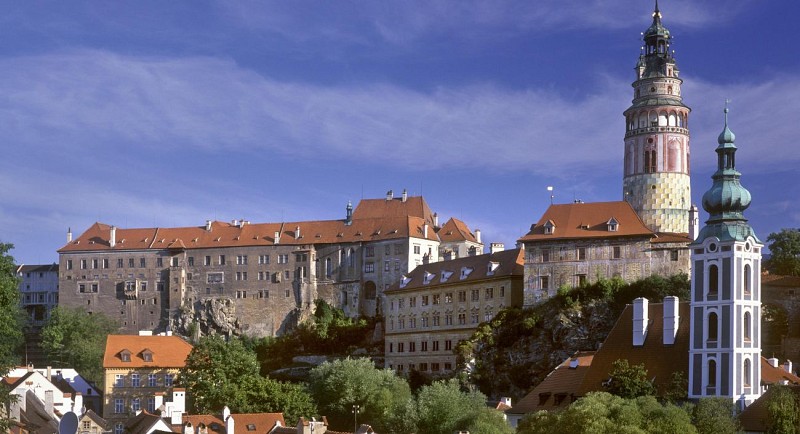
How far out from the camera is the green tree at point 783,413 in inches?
2041

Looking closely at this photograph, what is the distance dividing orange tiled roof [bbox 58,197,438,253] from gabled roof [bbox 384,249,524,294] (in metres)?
11.1

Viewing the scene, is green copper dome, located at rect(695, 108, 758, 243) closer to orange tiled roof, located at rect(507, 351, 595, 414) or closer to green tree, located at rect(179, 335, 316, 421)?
orange tiled roof, located at rect(507, 351, 595, 414)

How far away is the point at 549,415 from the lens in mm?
52688

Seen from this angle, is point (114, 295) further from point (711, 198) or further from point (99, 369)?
point (711, 198)

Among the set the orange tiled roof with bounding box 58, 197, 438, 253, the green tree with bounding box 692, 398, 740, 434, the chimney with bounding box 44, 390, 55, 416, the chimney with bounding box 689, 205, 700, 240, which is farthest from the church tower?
the chimney with bounding box 44, 390, 55, 416

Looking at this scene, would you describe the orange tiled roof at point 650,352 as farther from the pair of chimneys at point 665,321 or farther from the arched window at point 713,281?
the arched window at point 713,281

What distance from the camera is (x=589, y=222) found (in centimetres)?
8494

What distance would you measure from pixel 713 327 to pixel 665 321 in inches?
118

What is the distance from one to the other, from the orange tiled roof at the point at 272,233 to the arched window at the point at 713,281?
48354mm

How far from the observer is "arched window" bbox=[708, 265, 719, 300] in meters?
63.8

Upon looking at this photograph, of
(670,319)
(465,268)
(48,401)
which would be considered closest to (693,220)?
(465,268)

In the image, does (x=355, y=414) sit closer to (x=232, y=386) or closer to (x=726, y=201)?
(x=232, y=386)

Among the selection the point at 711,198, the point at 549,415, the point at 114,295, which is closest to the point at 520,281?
the point at 711,198

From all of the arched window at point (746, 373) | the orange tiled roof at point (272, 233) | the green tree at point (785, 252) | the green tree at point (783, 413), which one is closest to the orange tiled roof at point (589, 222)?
the green tree at point (785, 252)
